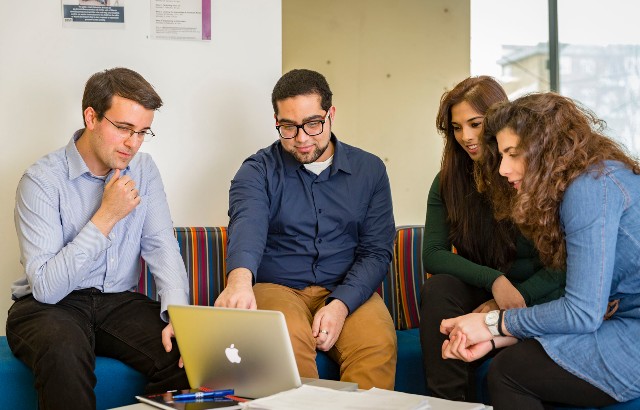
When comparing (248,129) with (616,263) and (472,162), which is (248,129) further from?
(616,263)

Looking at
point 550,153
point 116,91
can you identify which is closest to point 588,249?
point 550,153

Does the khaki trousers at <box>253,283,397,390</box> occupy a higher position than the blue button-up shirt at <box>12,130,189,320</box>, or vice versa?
the blue button-up shirt at <box>12,130,189,320</box>

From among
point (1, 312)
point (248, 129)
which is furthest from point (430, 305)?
point (1, 312)

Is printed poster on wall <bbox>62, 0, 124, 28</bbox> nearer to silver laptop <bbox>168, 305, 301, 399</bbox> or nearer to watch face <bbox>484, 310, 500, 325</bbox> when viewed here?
silver laptop <bbox>168, 305, 301, 399</bbox>

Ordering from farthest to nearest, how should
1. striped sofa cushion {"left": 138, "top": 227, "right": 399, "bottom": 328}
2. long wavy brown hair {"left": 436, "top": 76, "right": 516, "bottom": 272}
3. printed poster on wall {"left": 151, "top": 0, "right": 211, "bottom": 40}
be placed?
printed poster on wall {"left": 151, "top": 0, "right": 211, "bottom": 40}, striped sofa cushion {"left": 138, "top": 227, "right": 399, "bottom": 328}, long wavy brown hair {"left": 436, "top": 76, "right": 516, "bottom": 272}

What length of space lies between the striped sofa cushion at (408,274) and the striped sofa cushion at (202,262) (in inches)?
27.0

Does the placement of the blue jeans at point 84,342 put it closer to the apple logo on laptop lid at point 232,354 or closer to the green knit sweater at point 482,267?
the apple logo on laptop lid at point 232,354

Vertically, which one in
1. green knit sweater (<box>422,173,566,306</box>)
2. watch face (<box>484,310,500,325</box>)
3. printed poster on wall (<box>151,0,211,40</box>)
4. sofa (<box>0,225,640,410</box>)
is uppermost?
printed poster on wall (<box>151,0,211,40</box>)

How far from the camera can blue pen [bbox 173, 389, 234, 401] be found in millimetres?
1619

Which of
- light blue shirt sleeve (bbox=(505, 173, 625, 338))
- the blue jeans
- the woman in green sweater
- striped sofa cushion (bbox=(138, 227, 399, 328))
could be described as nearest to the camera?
light blue shirt sleeve (bbox=(505, 173, 625, 338))

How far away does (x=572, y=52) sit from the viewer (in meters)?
5.08

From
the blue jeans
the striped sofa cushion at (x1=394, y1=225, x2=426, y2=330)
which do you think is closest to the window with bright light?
the striped sofa cushion at (x1=394, y1=225, x2=426, y2=330)

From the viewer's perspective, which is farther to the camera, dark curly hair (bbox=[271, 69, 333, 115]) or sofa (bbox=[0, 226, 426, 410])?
dark curly hair (bbox=[271, 69, 333, 115])

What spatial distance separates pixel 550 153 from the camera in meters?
1.82
